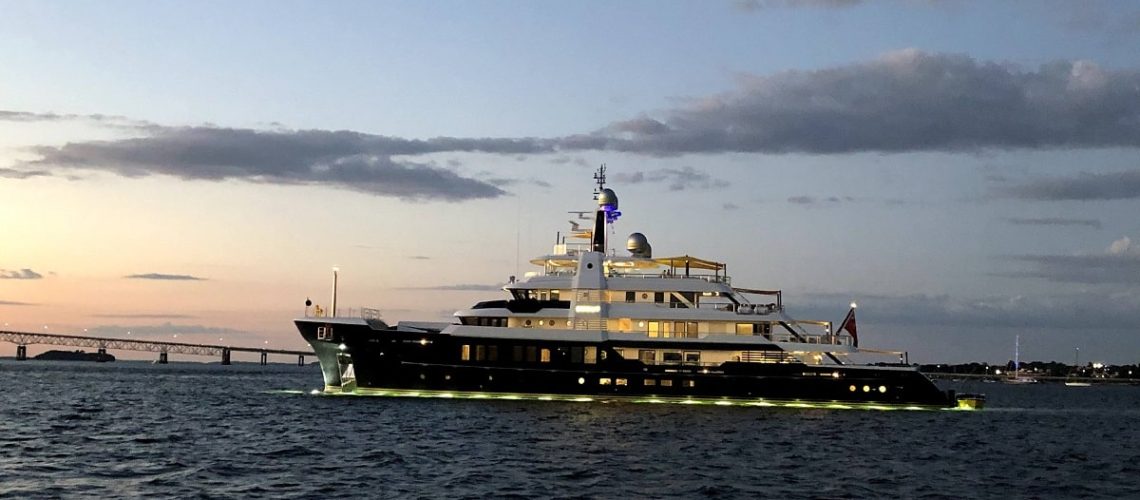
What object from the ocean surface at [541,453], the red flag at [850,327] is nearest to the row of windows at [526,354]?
the ocean surface at [541,453]

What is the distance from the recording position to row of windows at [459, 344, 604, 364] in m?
50.7

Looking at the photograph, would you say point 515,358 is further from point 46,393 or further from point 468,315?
point 46,393

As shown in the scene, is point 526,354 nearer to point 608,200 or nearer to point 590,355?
point 590,355

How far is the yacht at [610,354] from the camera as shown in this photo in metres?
50.7

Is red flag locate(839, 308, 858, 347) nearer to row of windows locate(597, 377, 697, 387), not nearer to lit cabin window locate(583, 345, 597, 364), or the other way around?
row of windows locate(597, 377, 697, 387)

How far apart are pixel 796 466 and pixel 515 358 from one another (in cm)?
2070

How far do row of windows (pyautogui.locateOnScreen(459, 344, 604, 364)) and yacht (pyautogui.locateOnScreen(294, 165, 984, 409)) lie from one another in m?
0.04

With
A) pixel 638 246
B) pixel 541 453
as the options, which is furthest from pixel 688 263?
pixel 541 453

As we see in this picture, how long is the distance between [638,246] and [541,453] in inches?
935

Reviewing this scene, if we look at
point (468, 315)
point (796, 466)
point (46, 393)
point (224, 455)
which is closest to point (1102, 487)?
point (796, 466)

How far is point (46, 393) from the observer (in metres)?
69.5

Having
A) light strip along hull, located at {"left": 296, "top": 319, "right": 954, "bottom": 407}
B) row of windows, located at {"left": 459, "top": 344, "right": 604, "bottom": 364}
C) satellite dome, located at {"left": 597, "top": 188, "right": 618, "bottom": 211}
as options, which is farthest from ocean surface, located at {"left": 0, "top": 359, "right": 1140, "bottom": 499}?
satellite dome, located at {"left": 597, "top": 188, "right": 618, "bottom": 211}

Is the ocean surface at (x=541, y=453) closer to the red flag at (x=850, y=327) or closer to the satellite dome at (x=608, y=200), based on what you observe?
the red flag at (x=850, y=327)

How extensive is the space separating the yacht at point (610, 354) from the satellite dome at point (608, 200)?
4.28 m
